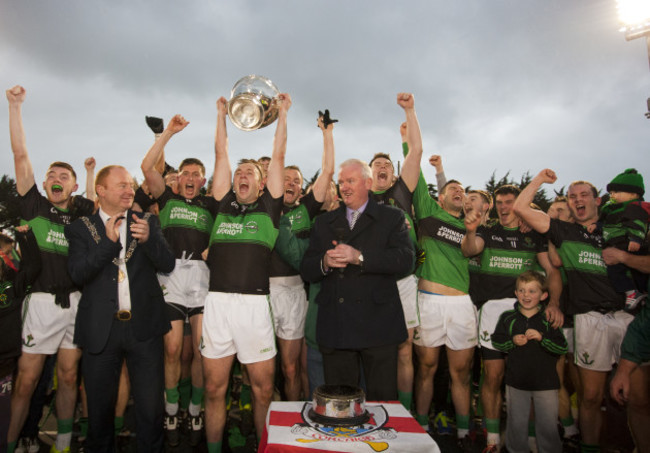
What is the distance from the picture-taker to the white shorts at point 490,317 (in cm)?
475

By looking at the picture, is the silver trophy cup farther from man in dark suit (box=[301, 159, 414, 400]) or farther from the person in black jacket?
the person in black jacket

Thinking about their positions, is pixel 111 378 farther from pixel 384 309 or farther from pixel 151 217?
pixel 384 309

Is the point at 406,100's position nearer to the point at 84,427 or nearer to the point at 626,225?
the point at 626,225

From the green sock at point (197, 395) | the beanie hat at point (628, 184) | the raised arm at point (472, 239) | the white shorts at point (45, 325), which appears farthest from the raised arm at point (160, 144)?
the beanie hat at point (628, 184)

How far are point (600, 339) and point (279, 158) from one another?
355 cm

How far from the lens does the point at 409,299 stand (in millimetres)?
4926

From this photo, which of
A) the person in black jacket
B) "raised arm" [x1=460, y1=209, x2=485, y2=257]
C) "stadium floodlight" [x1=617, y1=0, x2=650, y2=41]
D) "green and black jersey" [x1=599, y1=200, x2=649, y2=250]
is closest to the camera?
the person in black jacket

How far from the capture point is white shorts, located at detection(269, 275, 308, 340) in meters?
4.90

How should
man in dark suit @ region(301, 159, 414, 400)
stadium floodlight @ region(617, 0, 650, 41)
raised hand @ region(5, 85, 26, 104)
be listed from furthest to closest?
stadium floodlight @ region(617, 0, 650, 41)
raised hand @ region(5, 85, 26, 104)
man in dark suit @ region(301, 159, 414, 400)

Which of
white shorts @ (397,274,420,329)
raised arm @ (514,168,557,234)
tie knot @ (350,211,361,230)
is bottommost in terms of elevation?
white shorts @ (397,274,420,329)

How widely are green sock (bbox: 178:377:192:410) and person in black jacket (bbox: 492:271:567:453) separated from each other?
3.42m

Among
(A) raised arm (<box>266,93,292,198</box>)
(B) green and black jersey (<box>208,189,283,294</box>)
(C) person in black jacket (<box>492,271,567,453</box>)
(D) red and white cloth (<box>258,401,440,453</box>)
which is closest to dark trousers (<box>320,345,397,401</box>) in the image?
(D) red and white cloth (<box>258,401,440,453</box>)

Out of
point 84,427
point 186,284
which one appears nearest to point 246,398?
point 186,284

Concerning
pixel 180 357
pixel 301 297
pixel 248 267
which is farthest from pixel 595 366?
pixel 180 357
